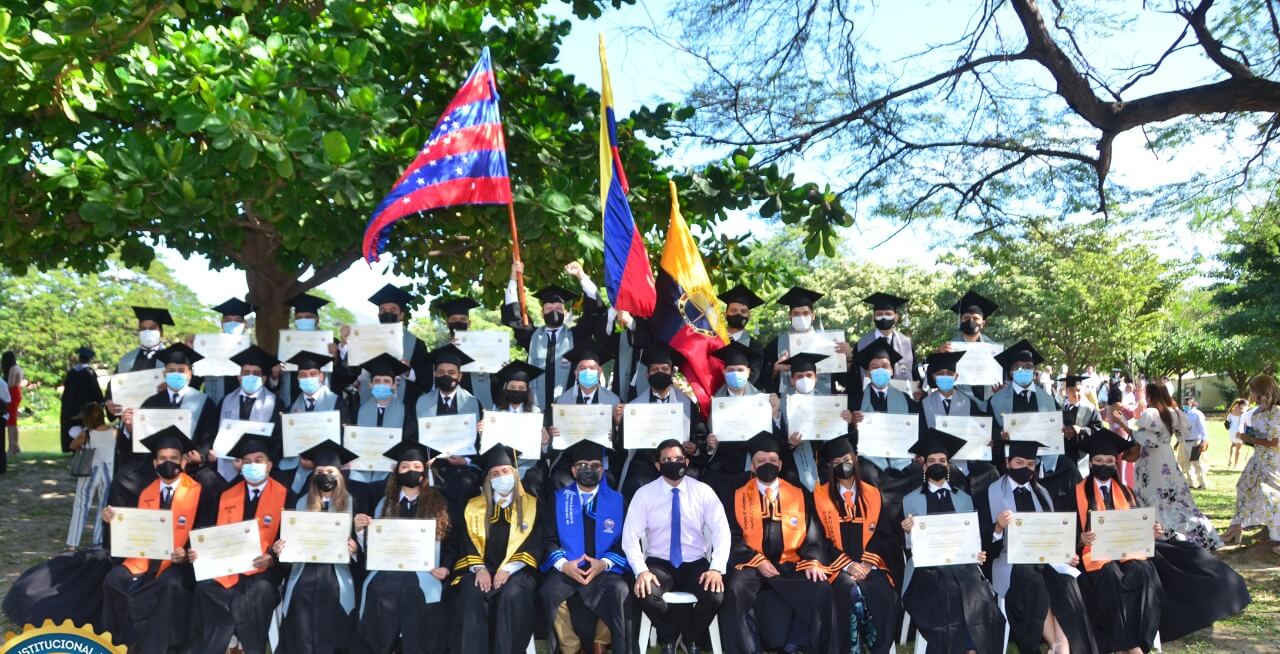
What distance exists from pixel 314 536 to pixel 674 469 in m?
2.45

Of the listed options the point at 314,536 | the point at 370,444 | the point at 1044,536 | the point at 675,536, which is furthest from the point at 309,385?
the point at 1044,536

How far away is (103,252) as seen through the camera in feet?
41.9

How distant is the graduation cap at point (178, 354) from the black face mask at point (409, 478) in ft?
8.42

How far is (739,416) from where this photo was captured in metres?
7.38

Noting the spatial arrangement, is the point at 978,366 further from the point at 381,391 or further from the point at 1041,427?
the point at 381,391

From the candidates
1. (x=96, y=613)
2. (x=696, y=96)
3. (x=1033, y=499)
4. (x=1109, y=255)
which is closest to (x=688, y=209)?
(x=696, y=96)

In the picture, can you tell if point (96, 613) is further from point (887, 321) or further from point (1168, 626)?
point (1168, 626)

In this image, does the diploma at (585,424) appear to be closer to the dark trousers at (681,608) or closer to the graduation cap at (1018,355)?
the dark trousers at (681,608)

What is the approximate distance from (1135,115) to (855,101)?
2929 millimetres

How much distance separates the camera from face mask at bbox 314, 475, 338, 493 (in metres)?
6.66

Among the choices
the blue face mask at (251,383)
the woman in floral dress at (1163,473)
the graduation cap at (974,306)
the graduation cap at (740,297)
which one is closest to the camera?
the blue face mask at (251,383)

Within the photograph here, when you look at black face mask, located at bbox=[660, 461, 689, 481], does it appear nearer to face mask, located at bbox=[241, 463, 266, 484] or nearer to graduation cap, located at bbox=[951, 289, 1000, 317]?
face mask, located at bbox=[241, 463, 266, 484]

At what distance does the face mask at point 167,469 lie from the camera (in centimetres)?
689

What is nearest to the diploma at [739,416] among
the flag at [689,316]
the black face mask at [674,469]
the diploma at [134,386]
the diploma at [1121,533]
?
the black face mask at [674,469]
